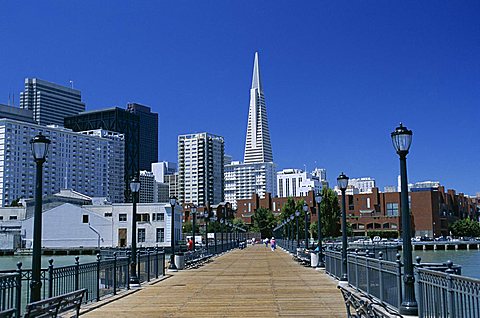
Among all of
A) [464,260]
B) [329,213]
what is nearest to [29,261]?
[329,213]

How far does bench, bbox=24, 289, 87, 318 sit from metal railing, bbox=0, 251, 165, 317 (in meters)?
0.62

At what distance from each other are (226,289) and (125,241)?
8325 centimetres

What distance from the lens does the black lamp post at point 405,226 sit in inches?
513

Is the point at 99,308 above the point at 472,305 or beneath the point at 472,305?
beneath

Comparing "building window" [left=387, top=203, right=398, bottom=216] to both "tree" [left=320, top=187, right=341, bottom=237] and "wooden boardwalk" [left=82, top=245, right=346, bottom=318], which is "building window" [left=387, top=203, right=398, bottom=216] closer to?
"tree" [left=320, top=187, right=341, bottom=237]

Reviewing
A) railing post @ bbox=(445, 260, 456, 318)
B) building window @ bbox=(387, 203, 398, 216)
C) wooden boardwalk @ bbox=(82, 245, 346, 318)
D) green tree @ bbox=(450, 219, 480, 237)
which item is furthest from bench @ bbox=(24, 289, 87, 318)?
green tree @ bbox=(450, 219, 480, 237)

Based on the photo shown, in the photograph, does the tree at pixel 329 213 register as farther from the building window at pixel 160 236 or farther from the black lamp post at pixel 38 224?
the black lamp post at pixel 38 224

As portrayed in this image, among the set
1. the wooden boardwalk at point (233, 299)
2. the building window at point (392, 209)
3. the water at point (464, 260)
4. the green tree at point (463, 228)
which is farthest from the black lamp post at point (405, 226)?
the green tree at point (463, 228)

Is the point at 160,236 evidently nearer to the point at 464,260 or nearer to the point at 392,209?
the point at 464,260

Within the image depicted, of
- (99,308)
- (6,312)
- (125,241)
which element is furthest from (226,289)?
(125,241)

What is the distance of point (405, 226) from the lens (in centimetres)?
1373

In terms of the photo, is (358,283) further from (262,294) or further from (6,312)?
(6,312)

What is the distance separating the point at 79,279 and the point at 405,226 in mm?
9122

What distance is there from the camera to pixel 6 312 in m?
9.10
